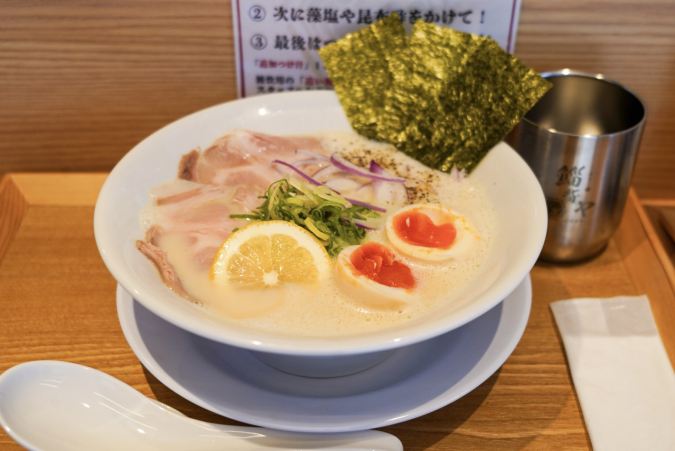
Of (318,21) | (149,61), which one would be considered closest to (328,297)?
(318,21)

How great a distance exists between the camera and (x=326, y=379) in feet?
3.95

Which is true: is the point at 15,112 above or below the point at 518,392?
above

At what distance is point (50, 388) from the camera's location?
1132 mm

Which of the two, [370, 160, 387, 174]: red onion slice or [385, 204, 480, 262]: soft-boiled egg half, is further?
→ [370, 160, 387, 174]: red onion slice

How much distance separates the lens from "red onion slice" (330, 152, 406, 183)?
1.51 m

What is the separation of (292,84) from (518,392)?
1.14 m

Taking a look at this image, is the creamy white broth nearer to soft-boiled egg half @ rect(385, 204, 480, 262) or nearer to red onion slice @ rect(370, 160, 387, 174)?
soft-boiled egg half @ rect(385, 204, 480, 262)

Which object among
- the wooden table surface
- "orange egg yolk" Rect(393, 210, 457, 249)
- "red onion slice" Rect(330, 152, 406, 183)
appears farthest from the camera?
"red onion slice" Rect(330, 152, 406, 183)

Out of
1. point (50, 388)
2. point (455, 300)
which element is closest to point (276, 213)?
point (455, 300)

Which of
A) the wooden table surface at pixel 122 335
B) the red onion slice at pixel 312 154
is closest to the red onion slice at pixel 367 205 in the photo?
the red onion slice at pixel 312 154

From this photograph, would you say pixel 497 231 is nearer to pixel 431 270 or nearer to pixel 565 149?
pixel 431 270

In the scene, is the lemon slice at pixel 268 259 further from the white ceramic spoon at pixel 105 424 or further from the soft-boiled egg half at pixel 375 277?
the white ceramic spoon at pixel 105 424

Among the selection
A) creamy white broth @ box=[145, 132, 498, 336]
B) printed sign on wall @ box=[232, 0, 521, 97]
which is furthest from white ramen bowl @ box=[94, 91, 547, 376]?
printed sign on wall @ box=[232, 0, 521, 97]

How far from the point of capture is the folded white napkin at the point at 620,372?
45.2 inches
